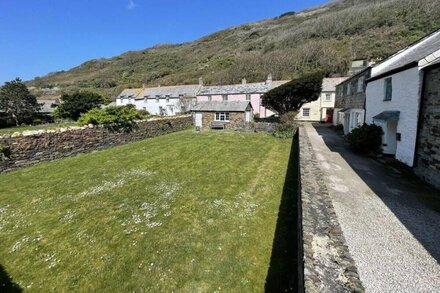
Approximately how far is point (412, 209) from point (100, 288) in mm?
9143

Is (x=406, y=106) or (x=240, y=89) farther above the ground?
(x=240, y=89)

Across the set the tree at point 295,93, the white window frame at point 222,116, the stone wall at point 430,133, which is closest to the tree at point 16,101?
the white window frame at point 222,116

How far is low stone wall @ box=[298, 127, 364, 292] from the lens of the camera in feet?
11.9

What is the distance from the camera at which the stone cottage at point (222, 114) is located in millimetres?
29031

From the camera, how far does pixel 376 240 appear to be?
18.9 feet

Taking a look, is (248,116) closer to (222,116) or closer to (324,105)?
(222,116)

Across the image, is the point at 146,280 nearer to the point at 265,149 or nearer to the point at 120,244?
the point at 120,244

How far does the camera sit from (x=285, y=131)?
23984mm

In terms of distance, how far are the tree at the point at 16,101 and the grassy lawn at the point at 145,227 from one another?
40467 millimetres

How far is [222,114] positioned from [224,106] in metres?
1.09

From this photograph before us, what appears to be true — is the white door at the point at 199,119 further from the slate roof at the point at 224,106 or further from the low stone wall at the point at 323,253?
the low stone wall at the point at 323,253

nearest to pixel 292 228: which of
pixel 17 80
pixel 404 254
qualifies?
pixel 404 254

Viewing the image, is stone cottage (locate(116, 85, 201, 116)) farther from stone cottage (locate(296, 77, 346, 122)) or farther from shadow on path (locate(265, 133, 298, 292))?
shadow on path (locate(265, 133, 298, 292))

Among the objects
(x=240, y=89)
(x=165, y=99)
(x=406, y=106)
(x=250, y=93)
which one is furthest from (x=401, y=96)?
(x=165, y=99)
